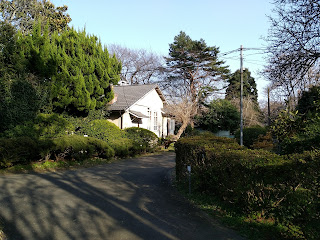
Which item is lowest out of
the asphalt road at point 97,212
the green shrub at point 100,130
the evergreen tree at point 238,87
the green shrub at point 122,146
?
the asphalt road at point 97,212

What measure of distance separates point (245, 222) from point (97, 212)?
3.10m

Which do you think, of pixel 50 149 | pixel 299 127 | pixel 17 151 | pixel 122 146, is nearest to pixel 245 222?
pixel 299 127

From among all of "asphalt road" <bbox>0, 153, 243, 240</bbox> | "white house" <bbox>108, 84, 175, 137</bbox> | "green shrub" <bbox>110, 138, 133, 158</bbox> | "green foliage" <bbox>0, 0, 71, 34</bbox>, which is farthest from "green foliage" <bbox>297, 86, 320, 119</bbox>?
"green foliage" <bbox>0, 0, 71, 34</bbox>

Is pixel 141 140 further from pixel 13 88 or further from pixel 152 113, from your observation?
pixel 13 88

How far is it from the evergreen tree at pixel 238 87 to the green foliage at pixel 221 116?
8.90m

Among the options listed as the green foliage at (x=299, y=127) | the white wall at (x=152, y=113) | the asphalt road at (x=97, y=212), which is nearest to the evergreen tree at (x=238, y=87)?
the white wall at (x=152, y=113)

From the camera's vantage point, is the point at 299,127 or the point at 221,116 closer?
the point at 299,127

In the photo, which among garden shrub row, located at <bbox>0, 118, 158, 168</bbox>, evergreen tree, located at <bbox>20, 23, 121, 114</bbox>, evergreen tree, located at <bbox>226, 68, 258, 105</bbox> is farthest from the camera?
evergreen tree, located at <bbox>226, 68, 258, 105</bbox>

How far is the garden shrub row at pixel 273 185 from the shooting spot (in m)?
3.91

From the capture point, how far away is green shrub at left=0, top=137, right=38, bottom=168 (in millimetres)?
10016

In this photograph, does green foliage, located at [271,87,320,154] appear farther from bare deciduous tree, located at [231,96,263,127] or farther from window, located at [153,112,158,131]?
bare deciduous tree, located at [231,96,263,127]

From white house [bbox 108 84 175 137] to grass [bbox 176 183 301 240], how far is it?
15082 mm

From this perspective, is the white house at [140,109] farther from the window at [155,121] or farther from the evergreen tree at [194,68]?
the evergreen tree at [194,68]

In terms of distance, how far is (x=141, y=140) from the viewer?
66.4 feet
